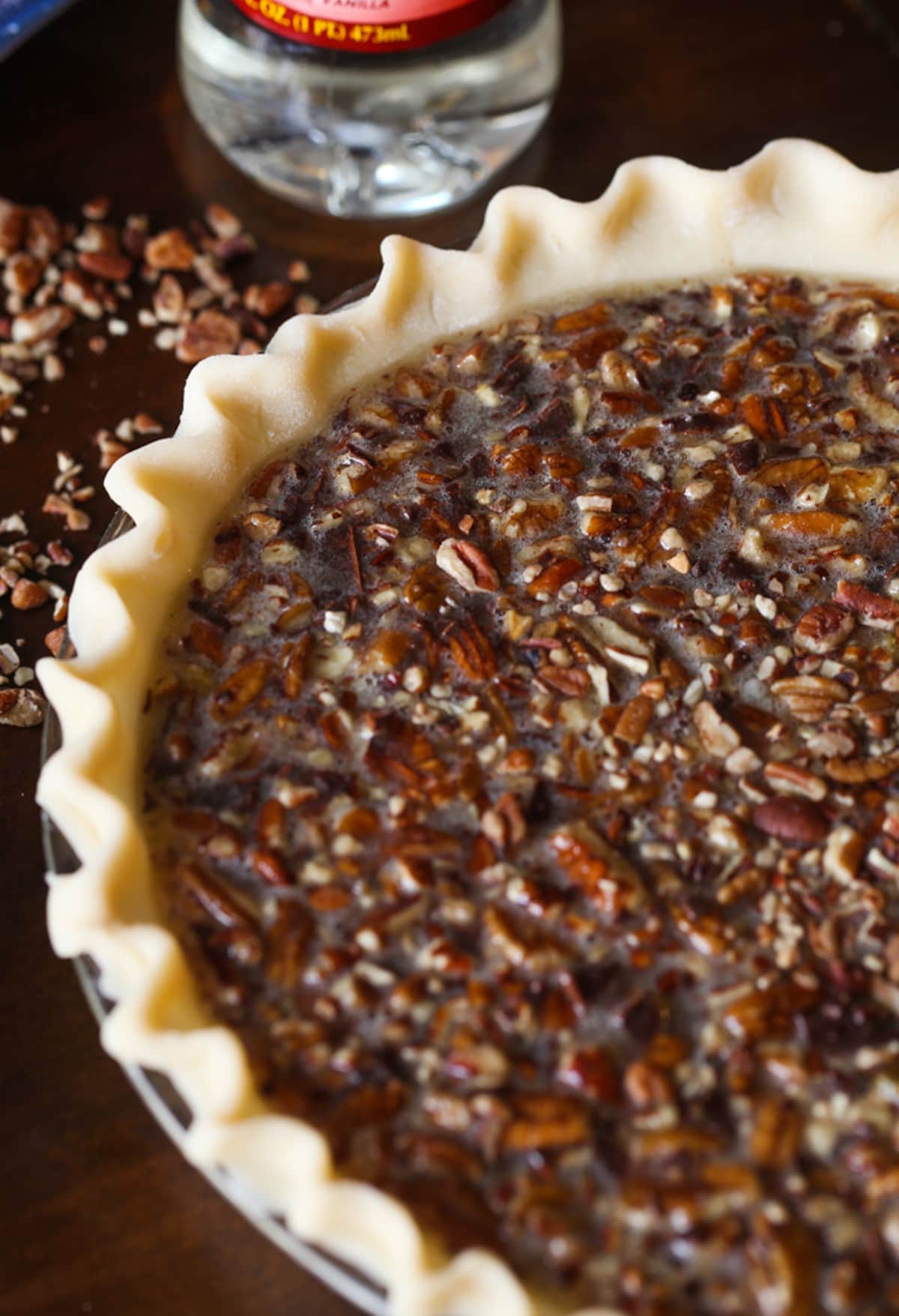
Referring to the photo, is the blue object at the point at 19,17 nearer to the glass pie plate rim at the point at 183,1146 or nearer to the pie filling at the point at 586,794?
the pie filling at the point at 586,794

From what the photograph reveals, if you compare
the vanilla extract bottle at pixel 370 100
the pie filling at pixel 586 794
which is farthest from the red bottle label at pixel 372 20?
the pie filling at pixel 586 794

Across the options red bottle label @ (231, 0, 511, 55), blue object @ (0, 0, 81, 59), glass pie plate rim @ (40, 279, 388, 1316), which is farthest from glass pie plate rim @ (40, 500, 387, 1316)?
blue object @ (0, 0, 81, 59)

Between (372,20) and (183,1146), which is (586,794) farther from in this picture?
(372,20)

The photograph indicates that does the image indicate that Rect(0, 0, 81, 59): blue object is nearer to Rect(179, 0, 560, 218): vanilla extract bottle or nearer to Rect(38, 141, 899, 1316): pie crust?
Rect(179, 0, 560, 218): vanilla extract bottle

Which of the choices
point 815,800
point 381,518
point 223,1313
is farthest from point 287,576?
point 223,1313

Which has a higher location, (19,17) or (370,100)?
(19,17)

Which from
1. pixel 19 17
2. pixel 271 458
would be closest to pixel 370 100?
pixel 19 17

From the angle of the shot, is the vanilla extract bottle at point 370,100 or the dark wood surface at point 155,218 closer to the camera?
the dark wood surface at point 155,218
